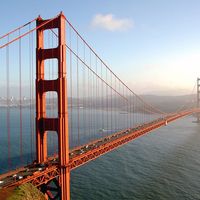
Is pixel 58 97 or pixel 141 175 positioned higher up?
pixel 58 97

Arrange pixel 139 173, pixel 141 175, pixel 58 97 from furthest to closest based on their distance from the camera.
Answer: pixel 139 173
pixel 141 175
pixel 58 97

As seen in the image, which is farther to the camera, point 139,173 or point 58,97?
point 139,173

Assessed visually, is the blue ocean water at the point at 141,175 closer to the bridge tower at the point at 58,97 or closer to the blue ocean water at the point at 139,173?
the blue ocean water at the point at 139,173

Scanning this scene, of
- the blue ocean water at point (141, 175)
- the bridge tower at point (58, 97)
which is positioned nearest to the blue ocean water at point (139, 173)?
the blue ocean water at point (141, 175)

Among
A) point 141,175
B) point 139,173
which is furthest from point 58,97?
point 139,173

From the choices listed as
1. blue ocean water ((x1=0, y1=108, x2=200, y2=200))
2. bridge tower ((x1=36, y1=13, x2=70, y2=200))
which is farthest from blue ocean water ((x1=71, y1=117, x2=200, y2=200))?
bridge tower ((x1=36, y1=13, x2=70, y2=200))

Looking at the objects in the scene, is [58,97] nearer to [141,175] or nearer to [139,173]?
[141,175]

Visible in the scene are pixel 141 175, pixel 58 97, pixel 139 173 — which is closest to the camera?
pixel 58 97

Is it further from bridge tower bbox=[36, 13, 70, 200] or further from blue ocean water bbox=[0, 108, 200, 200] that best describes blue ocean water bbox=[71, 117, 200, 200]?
bridge tower bbox=[36, 13, 70, 200]
